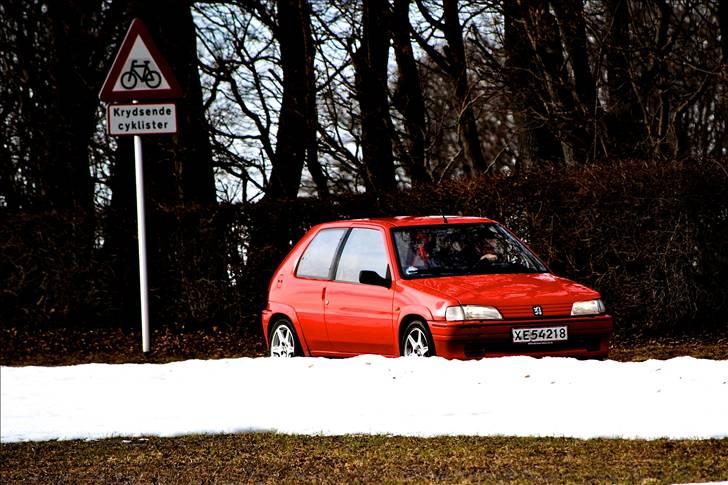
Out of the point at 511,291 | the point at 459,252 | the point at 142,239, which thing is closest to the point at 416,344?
the point at 511,291

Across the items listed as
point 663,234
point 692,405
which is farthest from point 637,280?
point 692,405

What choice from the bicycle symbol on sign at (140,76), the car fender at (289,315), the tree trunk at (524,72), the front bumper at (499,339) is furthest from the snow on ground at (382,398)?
the tree trunk at (524,72)

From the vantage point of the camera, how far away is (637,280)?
15352 mm

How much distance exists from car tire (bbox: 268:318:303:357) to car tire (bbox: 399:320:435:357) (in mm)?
1618

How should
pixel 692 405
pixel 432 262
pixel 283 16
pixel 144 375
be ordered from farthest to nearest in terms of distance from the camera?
1. pixel 283 16
2. pixel 432 262
3. pixel 144 375
4. pixel 692 405

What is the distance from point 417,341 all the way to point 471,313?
597 mm

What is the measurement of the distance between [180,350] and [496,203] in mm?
4624

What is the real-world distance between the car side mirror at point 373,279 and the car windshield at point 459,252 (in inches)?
7.2

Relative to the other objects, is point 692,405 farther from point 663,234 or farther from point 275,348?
point 663,234

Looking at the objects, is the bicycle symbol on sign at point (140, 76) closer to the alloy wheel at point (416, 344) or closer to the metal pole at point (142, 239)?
the metal pole at point (142, 239)

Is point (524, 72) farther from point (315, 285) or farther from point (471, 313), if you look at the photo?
point (471, 313)

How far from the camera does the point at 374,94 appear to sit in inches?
805

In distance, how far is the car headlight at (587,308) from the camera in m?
10.9

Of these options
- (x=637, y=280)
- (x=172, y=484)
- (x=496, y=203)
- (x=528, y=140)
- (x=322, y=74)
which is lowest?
(x=172, y=484)
